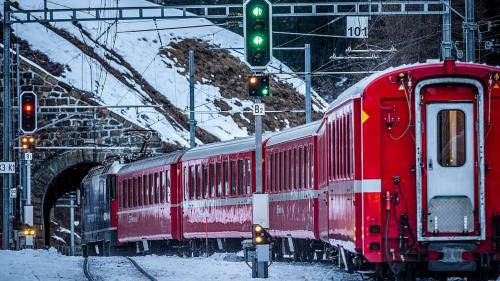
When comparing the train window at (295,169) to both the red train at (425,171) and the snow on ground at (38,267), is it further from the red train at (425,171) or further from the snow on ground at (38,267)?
the red train at (425,171)

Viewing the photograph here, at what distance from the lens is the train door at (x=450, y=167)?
19.7m

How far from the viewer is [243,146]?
33844 mm

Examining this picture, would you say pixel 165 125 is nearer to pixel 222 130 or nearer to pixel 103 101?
pixel 103 101

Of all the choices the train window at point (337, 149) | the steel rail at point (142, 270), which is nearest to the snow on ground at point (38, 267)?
the steel rail at point (142, 270)

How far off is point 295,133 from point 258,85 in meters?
5.93

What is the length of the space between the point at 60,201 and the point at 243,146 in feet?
143

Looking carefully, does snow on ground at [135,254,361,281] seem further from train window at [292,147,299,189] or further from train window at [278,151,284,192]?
train window at [278,151,284,192]

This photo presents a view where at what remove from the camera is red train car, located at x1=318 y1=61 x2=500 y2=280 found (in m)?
19.7

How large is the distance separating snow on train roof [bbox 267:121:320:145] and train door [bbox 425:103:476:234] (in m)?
7.73

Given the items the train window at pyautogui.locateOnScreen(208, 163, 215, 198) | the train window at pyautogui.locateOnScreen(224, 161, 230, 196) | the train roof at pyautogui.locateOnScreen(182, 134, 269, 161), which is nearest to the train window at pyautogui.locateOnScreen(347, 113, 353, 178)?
the train roof at pyautogui.locateOnScreen(182, 134, 269, 161)

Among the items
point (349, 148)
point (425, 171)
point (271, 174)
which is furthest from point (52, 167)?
point (425, 171)

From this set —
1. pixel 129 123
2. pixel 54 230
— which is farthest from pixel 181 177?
pixel 54 230

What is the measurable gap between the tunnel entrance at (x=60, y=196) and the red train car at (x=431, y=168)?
40.9m

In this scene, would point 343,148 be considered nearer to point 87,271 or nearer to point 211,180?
point 87,271
